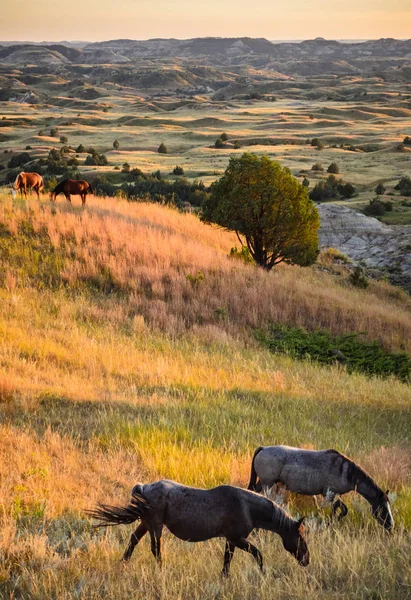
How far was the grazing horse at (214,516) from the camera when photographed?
3.89 metres

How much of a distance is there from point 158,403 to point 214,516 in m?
4.84

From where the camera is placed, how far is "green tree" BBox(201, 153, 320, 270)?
68.8 ft

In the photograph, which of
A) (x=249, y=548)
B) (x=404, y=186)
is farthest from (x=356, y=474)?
(x=404, y=186)

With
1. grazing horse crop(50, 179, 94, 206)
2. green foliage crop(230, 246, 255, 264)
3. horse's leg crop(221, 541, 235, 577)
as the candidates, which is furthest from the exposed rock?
horse's leg crop(221, 541, 235, 577)

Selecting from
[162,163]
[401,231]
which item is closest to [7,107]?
[162,163]

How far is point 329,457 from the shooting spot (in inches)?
209

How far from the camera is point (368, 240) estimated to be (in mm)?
33281

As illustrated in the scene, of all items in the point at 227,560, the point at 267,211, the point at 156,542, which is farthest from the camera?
the point at 267,211

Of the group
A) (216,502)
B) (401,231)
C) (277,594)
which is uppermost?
(216,502)

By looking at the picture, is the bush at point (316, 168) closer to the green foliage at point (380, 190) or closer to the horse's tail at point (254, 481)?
the green foliage at point (380, 190)

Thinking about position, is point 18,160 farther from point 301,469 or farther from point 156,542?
point 156,542

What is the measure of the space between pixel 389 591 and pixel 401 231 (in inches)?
1232

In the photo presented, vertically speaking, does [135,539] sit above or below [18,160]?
above

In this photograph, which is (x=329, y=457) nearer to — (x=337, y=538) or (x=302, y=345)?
(x=337, y=538)
